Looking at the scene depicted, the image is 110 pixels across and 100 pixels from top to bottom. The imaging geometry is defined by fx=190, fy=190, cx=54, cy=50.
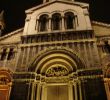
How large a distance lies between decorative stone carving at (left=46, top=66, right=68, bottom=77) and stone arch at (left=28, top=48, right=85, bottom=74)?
25 centimetres

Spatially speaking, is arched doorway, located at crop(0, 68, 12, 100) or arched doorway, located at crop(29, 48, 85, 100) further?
arched doorway, located at crop(29, 48, 85, 100)

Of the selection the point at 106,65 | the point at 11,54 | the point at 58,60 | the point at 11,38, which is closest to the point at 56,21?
the point at 11,38

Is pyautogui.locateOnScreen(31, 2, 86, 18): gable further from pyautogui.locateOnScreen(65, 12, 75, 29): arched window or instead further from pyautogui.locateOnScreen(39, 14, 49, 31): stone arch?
pyautogui.locateOnScreen(65, 12, 75, 29): arched window

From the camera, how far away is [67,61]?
547 inches

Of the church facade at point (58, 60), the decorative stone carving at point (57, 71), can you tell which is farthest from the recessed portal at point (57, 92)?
the decorative stone carving at point (57, 71)

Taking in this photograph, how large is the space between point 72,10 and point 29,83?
26.7 ft

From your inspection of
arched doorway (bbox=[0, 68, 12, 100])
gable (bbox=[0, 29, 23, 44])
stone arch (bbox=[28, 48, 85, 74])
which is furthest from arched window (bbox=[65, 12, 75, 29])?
arched doorway (bbox=[0, 68, 12, 100])

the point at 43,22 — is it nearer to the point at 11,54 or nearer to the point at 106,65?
the point at 11,54

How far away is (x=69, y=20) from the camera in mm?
17141

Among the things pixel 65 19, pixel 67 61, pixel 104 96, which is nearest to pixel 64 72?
pixel 67 61

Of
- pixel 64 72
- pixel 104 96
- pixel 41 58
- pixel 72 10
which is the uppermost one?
pixel 72 10

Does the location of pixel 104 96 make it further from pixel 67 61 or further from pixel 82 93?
pixel 67 61

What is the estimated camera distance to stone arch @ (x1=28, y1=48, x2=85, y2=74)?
13.6 m

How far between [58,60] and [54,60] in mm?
298
